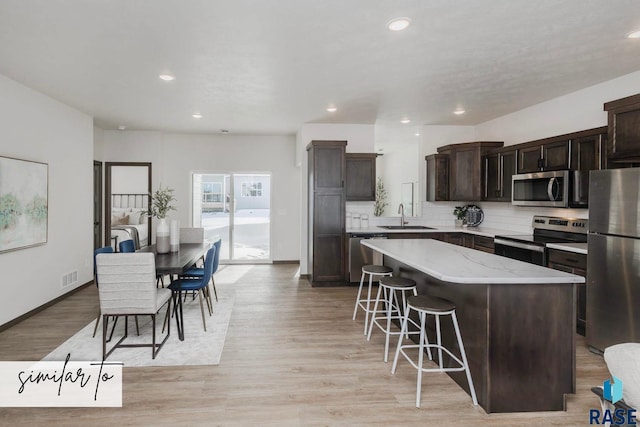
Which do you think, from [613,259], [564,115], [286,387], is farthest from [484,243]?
[286,387]

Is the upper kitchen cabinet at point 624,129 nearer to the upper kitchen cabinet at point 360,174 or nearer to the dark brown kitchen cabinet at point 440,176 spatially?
the dark brown kitchen cabinet at point 440,176

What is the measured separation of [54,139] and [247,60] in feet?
10.2

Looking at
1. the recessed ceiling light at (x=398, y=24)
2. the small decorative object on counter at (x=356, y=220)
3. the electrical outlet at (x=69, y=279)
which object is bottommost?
the electrical outlet at (x=69, y=279)

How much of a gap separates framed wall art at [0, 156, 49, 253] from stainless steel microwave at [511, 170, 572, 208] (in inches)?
233

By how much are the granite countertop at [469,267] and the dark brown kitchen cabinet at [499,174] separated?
2230 mm

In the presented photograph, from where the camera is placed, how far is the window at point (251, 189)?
7477 millimetres

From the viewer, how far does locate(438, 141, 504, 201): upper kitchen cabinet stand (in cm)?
555

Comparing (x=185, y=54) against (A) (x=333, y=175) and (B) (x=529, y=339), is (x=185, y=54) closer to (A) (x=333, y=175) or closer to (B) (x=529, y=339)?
(A) (x=333, y=175)

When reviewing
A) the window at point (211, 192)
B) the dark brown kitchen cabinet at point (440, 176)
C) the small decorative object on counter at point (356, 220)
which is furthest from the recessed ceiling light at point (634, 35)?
the window at point (211, 192)

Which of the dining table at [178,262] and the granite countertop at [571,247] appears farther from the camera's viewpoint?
the granite countertop at [571,247]

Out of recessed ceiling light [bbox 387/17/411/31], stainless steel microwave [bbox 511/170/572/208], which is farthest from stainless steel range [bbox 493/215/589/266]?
recessed ceiling light [bbox 387/17/411/31]

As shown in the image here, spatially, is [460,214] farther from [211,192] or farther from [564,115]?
[211,192]

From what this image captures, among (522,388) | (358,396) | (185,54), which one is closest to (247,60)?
(185,54)

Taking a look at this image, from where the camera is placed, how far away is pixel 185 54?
3180 millimetres
